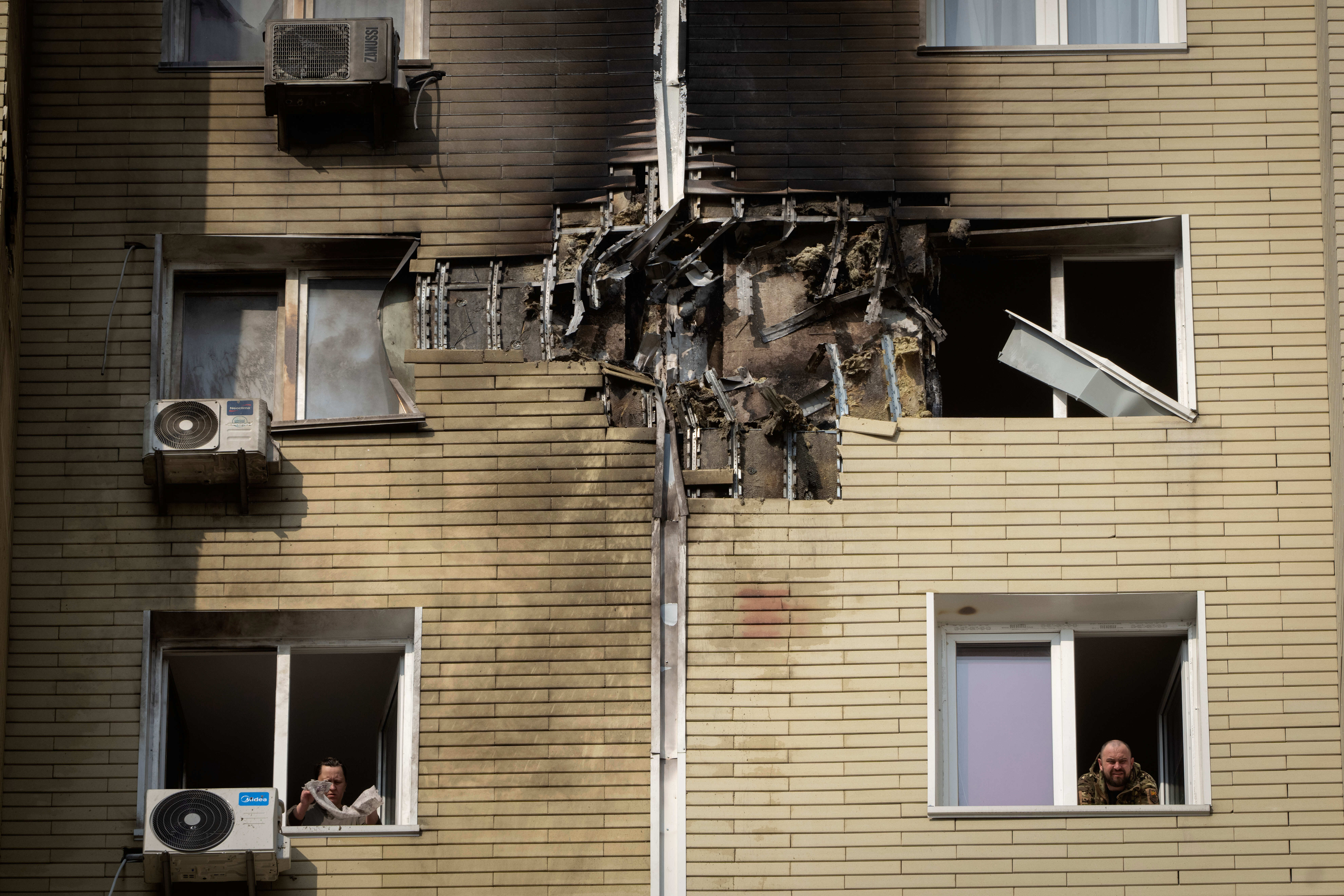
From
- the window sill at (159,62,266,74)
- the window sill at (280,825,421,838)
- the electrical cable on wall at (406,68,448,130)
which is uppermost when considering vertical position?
the window sill at (159,62,266,74)

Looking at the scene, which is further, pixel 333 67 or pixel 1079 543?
pixel 333 67

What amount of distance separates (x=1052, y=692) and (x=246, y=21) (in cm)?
812

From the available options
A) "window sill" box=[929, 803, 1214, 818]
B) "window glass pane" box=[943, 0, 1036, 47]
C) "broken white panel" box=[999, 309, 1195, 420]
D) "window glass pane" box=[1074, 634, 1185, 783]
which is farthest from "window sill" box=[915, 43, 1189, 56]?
"window sill" box=[929, 803, 1214, 818]

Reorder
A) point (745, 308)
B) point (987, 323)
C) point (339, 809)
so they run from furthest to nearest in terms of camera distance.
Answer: point (987, 323) < point (745, 308) < point (339, 809)

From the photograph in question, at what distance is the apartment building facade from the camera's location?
1077 centimetres

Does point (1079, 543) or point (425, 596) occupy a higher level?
point (1079, 543)

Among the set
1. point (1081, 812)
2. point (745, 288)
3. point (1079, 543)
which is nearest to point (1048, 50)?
point (745, 288)

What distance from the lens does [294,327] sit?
12086 millimetres

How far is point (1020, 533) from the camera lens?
Result: 11.2 m

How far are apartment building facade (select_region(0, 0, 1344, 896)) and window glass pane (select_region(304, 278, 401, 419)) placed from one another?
4cm

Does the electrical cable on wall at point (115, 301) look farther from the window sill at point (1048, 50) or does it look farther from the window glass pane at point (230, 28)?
the window sill at point (1048, 50)

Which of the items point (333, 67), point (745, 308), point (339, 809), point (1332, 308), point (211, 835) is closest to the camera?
point (211, 835)

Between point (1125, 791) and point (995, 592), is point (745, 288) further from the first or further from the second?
point (1125, 791)

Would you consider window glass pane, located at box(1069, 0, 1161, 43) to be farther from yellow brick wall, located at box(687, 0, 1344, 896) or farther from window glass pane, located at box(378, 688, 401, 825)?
window glass pane, located at box(378, 688, 401, 825)
